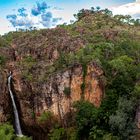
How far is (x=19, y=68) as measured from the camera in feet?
102

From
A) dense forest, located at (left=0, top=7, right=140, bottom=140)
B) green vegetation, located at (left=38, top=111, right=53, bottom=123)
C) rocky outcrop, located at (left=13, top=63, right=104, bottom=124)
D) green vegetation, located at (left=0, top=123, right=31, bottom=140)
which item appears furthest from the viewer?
rocky outcrop, located at (left=13, top=63, right=104, bottom=124)

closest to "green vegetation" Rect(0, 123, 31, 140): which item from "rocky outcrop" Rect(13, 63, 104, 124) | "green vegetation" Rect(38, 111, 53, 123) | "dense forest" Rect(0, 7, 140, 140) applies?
"dense forest" Rect(0, 7, 140, 140)

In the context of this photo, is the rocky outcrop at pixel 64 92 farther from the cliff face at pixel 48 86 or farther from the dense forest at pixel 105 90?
the dense forest at pixel 105 90

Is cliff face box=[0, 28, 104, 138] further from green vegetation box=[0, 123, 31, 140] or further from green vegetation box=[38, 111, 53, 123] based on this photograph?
green vegetation box=[0, 123, 31, 140]

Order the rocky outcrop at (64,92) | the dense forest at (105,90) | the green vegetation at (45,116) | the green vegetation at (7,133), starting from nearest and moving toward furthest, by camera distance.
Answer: the green vegetation at (7,133) → the dense forest at (105,90) → the green vegetation at (45,116) → the rocky outcrop at (64,92)

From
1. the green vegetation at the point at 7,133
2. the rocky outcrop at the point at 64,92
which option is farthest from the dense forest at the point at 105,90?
the rocky outcrop at the point at 64,92

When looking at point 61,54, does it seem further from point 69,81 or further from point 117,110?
point 117,110

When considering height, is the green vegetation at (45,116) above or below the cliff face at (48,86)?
below

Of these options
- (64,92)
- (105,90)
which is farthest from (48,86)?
(105,90)

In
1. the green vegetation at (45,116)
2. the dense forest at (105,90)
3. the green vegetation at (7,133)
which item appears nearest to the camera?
the green vegetation at (7,133)

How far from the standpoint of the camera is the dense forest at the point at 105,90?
2662cm

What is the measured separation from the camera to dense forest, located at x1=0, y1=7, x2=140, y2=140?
2662cm

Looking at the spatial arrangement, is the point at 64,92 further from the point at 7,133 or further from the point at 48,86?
the point at 7,133

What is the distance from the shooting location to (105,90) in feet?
94.1
